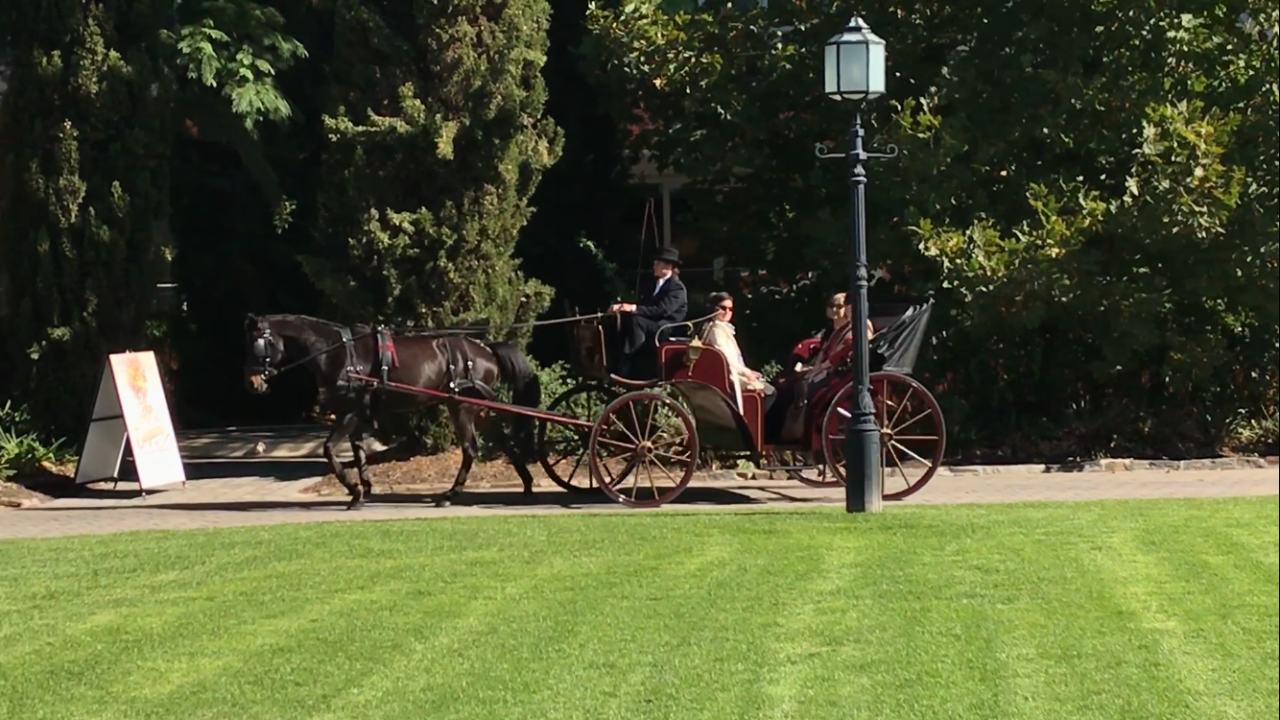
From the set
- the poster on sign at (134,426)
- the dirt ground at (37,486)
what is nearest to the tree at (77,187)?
the dirt ground at (37,486)

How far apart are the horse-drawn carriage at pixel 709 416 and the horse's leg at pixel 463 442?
2.42 feet

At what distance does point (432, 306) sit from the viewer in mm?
17016

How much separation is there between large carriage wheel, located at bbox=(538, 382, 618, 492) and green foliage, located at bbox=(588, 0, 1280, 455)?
305cm

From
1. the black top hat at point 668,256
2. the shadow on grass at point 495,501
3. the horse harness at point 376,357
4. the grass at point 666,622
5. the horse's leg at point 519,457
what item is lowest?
the grass at point 666,622

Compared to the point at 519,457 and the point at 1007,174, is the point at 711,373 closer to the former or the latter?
the point at 519,457

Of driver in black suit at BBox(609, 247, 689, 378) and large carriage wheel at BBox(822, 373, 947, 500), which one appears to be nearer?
large carriage wheel at BBox(822, 373, 947, 500)

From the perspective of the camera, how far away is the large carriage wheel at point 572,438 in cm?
1473

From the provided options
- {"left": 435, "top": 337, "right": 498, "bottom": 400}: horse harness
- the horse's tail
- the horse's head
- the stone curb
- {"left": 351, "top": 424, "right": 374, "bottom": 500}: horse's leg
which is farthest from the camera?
the stone curb

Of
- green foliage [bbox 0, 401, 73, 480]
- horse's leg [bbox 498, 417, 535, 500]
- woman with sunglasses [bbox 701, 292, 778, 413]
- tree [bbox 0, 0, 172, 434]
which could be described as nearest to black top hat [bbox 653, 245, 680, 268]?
woman with sunglasses [bbox 701, 292, 778, 413]

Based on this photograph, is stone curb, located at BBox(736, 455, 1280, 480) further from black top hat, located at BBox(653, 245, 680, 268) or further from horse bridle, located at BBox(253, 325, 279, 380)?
horse bridle, located at BBox(253, 325, 279, 380)

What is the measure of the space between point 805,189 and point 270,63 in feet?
19.1

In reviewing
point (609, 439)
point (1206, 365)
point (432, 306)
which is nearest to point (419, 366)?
point (609, 439)

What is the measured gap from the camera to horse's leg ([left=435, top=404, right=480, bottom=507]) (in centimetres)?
1412

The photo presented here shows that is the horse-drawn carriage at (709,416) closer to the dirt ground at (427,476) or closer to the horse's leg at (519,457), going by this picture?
the horse's leg at (519,457)
